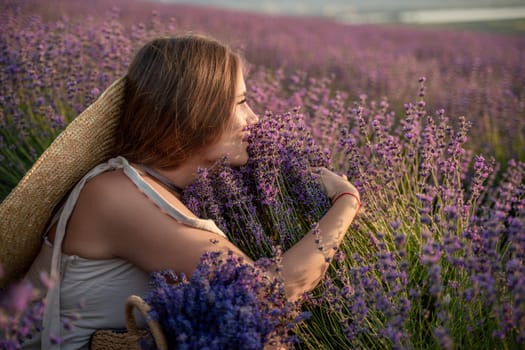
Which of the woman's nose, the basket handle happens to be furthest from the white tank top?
the woman's nose

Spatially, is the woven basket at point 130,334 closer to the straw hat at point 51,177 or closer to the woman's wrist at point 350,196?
the straw hat at point 51,177

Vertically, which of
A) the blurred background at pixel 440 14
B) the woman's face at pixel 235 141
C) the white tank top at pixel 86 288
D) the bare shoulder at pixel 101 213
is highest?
the woman's face at pixel 235 141

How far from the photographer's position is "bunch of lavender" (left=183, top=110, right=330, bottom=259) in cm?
206

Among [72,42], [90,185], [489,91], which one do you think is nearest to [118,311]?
[90,185]

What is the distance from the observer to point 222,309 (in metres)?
1.51

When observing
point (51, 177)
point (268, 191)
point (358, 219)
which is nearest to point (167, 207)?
point (268, 191)

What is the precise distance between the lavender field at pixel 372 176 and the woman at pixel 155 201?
12 cm

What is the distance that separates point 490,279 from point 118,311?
128 centimetres

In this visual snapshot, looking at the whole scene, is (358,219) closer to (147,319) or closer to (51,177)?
(147,319)

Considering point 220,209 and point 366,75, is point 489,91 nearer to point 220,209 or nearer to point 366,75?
point 366,75

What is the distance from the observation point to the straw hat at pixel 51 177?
201cm

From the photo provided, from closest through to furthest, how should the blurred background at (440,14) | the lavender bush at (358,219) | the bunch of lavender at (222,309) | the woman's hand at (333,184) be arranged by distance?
1. the bunch of lavender at (222,309)
2. the lavender bush at (358,219)
3. the woman's hand at (333,184)
4. the blurred background at (440,14)

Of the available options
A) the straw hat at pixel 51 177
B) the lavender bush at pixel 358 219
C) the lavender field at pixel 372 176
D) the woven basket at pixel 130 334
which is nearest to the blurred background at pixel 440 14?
the lavender field at pixel 372 176

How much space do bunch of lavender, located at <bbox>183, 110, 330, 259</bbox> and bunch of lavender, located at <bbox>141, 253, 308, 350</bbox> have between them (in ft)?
1.24
